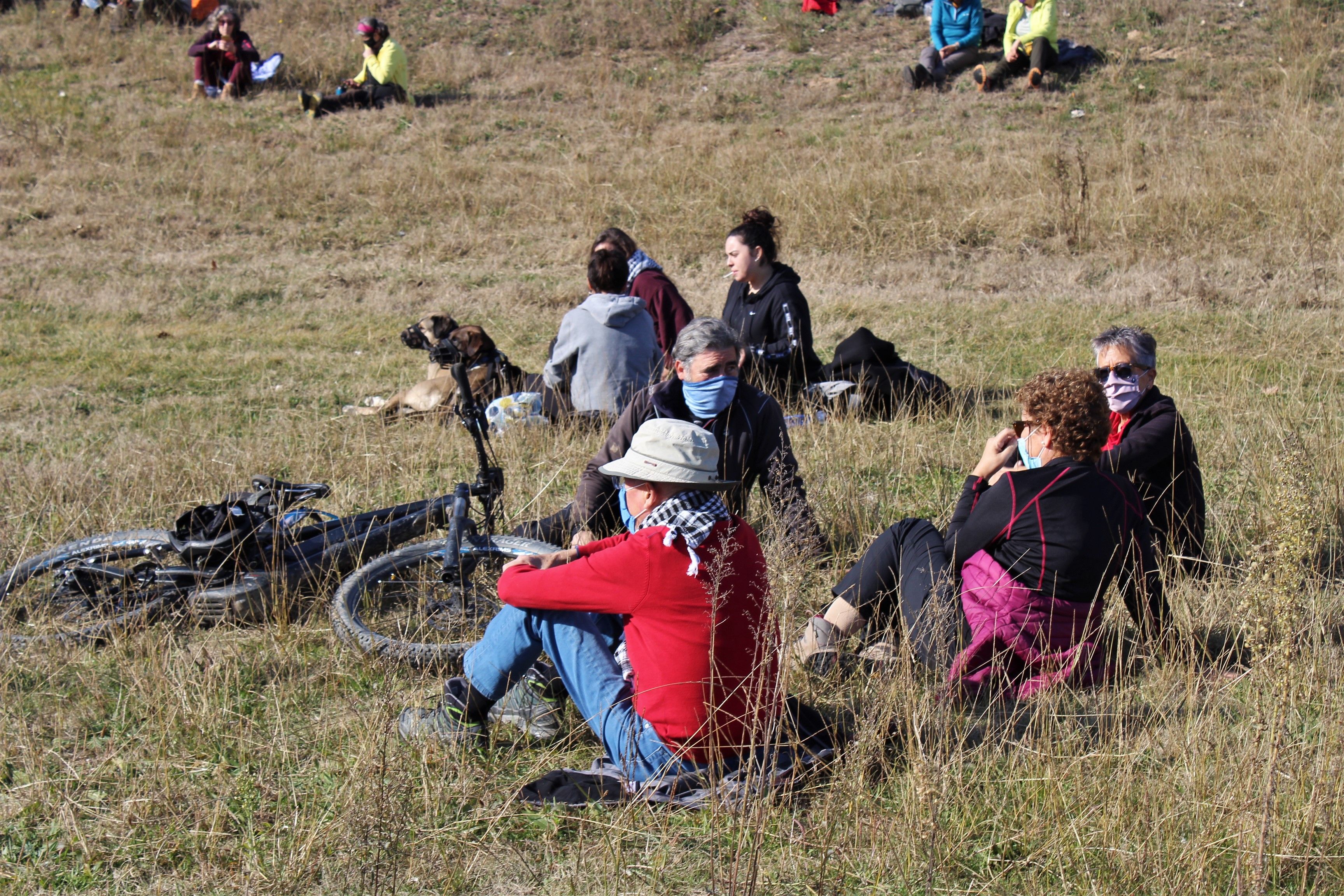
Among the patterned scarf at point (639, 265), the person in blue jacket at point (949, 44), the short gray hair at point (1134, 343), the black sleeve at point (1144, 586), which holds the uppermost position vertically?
the person in blue jacket at point (949, 44)

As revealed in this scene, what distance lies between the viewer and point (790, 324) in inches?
274

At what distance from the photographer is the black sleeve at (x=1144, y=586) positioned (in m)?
3.64

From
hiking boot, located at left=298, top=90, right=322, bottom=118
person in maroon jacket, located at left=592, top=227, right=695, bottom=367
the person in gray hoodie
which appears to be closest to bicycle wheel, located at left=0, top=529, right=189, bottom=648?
the person in gray hoodie

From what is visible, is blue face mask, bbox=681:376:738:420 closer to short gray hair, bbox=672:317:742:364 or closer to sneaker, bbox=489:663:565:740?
short gray hair, bbox=672:317:742:364

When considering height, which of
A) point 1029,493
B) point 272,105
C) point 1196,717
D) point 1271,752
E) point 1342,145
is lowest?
point 1196,717

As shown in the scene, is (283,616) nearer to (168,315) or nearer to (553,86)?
(168,315)

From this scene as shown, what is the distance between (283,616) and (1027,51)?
45.4 feet

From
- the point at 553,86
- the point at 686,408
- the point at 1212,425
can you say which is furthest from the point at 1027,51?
the point at 686,408

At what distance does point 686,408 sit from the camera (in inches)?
185

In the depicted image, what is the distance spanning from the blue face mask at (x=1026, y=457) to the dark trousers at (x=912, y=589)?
389 mm

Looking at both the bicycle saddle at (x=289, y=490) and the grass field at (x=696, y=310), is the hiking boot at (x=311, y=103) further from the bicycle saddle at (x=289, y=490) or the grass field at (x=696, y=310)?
the bicycle saddle at (x=289, y=490)

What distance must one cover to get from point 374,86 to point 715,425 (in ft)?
45.4

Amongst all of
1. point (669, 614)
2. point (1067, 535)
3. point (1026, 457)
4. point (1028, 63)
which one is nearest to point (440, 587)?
point (669, 614)

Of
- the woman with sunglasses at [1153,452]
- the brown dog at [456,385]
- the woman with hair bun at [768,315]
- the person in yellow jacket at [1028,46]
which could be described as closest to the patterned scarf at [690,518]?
the woman with sunglasses at [1153,452]
